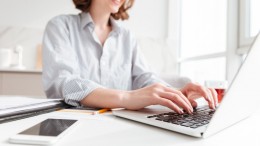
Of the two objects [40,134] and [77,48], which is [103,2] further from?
[40,134]

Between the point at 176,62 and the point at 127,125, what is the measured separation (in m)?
2.57

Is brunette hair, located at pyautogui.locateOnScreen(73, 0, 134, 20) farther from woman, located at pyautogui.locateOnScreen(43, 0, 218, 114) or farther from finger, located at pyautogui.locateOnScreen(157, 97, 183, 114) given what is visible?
finger, located at pyautogui.locateOnScreen(157, 97, 183, 114)

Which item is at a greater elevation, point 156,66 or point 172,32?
point 172,32

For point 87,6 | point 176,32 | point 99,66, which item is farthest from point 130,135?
point 176,32

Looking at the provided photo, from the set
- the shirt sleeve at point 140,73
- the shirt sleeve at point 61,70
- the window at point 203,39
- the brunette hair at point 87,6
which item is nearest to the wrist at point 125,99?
the shirt sleeve at point 61,70

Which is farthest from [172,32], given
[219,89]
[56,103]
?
[56,103]

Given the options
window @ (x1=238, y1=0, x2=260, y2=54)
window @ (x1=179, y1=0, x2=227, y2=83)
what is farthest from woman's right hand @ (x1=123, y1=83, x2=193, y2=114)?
window @ (x1=179, y1=0, x2=227, y2=83)

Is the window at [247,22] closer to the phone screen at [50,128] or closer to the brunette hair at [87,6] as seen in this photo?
the brunette hair at [87,6]

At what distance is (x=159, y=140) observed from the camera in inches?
14.6

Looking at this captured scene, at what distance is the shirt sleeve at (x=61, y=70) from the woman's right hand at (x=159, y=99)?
16 centimetres

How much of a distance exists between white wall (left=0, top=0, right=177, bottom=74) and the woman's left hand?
2.14 m

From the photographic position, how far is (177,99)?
1.85ft

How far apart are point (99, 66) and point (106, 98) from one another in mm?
526

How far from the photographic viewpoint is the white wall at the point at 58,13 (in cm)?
256
